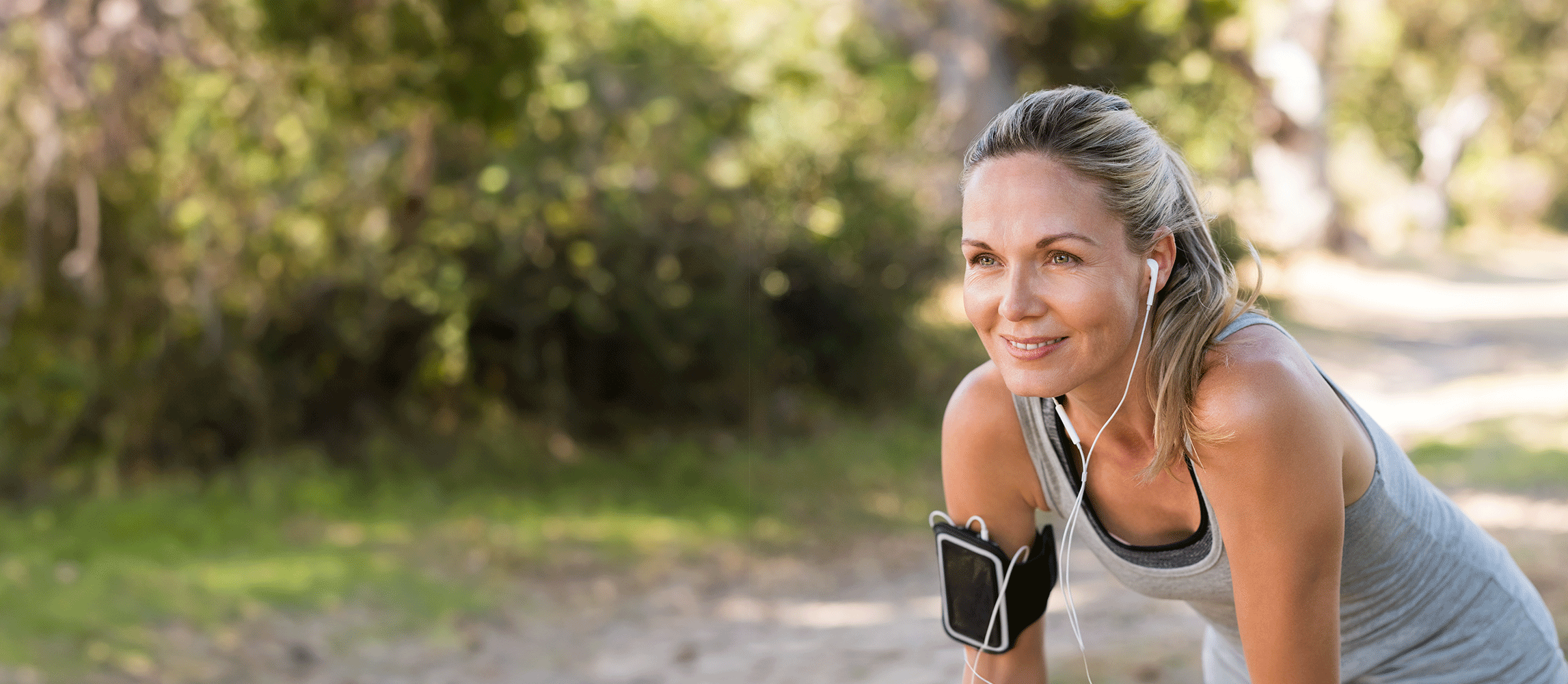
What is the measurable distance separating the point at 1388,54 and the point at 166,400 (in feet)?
45.2

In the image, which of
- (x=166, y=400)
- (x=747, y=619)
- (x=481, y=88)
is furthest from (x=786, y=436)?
(x=166, y=400)

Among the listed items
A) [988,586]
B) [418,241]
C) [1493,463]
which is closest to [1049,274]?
[988,586]

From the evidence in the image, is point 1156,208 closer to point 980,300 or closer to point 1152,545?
point 980,300

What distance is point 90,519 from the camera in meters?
5.91

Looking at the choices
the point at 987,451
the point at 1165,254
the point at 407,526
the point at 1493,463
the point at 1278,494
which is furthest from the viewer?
the point at 1493,463

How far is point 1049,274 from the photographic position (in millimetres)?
A: 1396

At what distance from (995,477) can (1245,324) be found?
1.39 ft

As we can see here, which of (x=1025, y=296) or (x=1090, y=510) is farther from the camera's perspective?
(x=1090, y=510)

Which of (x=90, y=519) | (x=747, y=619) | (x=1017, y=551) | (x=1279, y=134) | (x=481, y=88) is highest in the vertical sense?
(x=1279, y=134)

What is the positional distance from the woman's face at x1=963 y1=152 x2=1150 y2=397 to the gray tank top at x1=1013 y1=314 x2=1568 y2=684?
161 millimetres

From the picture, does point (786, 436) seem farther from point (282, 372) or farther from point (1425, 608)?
point (1425, 608)

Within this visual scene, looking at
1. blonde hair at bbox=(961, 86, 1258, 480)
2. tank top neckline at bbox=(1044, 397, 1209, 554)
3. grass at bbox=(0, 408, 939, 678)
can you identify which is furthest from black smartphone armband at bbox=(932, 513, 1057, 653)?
grass at bbox=(0, 408, 939, 678)

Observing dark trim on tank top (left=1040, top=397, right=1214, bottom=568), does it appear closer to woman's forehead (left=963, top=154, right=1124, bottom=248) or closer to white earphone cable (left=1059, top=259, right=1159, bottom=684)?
white earphone cable (left=1059, top=259, right=1159, bottom=684)

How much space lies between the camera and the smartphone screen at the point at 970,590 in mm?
1722
